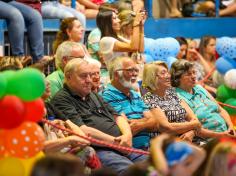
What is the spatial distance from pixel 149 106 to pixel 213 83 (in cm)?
238

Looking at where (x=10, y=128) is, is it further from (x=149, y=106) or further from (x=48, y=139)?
(x=149, y=106)

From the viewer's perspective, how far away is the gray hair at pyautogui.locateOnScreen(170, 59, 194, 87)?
7.01 meters

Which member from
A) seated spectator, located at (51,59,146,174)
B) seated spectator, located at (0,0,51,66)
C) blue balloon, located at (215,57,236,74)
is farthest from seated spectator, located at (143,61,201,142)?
blue balloon, located at (215,57,236,74)

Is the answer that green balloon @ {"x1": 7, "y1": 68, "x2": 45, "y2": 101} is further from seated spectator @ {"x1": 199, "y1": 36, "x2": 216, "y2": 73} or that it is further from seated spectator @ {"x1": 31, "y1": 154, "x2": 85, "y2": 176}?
seated spectator @ {"x1": 199, "y1": 36, "x2": 216, "y2": 73}

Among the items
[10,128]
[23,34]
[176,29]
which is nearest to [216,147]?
[10,128]

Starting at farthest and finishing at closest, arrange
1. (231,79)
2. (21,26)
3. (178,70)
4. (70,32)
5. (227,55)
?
1. (227,55)
2. (231,79)
3. (21,26)
4. (70,32)
5. (178,70)

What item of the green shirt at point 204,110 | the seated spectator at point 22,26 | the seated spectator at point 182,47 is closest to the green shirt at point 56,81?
the seated spectator at point 22,26

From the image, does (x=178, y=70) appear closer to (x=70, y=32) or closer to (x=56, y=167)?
(x=70, y=32)

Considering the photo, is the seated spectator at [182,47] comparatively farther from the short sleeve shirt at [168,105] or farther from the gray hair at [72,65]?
the gray hair at [72,65]

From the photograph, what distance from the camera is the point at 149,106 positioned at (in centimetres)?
647

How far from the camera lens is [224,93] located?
7777 mm

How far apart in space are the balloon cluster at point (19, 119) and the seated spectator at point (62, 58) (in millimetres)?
1660

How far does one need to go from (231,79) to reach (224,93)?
183 mm

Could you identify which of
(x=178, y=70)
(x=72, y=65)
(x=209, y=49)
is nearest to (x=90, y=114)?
(x=72, y=65)
